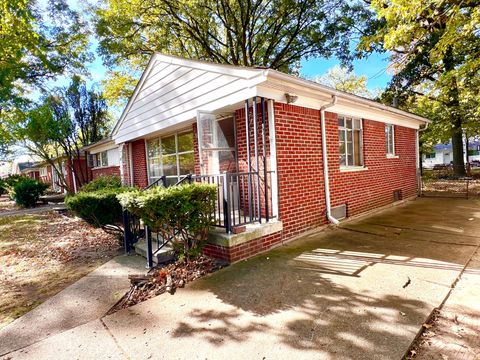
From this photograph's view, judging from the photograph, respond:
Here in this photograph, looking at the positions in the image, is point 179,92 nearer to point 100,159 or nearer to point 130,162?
point 130,162

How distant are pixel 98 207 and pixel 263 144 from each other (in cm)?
367

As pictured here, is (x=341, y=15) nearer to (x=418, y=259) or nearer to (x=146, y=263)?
(x=418, y=259)

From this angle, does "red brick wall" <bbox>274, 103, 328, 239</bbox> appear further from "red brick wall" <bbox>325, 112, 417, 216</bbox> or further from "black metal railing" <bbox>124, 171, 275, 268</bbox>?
"red brick wall" <bbox>325, 112, 417, 216</bbox>

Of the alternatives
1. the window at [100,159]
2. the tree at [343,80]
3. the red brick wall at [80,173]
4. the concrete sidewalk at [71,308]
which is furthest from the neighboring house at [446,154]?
the concrete sidewalk at [71,308]

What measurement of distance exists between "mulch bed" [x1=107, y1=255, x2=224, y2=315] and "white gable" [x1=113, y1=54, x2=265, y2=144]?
2969mm

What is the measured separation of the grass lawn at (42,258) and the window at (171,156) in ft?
8.25

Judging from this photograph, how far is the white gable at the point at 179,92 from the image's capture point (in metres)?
5.12

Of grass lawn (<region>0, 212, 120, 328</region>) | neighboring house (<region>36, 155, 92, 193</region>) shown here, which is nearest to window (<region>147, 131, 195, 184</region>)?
grass lawn (<region>0, 212, 120, 328</region>)

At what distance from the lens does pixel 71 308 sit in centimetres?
342

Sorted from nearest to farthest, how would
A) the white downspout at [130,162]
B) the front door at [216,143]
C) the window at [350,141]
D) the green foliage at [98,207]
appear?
the front door at [216,143] < the green foliage at [98,207] < the window at [350,141] < the white downspout at [130,162]

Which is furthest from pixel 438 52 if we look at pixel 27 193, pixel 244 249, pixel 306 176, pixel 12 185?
pixel 12 185

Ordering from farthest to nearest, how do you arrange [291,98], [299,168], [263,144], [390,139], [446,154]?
[446,154], [390,139], [299,168], [291,98], [263,144]

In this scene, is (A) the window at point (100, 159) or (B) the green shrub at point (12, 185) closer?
(A) the window at point (100, 159)

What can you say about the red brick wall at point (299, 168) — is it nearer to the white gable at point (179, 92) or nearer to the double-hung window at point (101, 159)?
the white gable at point (179, 92)
